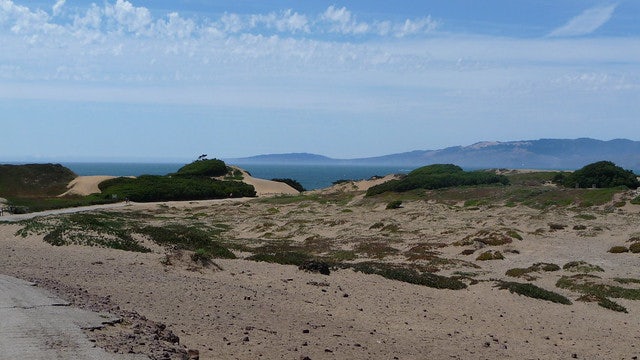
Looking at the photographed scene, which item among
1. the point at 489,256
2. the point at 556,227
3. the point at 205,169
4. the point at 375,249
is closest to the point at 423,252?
the point at 375,249

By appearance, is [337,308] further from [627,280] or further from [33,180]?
[33,180]

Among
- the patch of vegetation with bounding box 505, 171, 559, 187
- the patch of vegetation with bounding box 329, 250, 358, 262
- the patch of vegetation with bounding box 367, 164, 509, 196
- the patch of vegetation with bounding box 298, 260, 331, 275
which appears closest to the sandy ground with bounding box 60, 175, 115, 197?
the patch of vegetation with bounding box 367, 164, 509, 196

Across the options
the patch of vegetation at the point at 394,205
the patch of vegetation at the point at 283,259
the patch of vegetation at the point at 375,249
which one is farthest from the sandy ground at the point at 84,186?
the patch of vegetation at the point at 283,259

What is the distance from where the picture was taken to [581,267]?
26312 mm

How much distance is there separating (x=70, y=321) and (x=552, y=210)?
132ft

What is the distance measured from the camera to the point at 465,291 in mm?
20672

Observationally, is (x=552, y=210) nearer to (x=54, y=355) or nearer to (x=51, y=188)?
(x=54, y=355)

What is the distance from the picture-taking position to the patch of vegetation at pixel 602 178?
5641 centimetres

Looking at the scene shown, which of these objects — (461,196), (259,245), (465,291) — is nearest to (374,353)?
(465,291)

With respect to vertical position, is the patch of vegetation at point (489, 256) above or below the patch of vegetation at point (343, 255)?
above

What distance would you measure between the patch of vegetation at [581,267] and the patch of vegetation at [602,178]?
106ft

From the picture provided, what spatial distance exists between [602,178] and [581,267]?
117 feet

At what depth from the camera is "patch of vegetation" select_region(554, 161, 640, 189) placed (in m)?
56.4

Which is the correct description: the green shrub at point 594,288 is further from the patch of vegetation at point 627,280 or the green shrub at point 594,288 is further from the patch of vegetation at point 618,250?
the patch of vegetation at point 618,250
